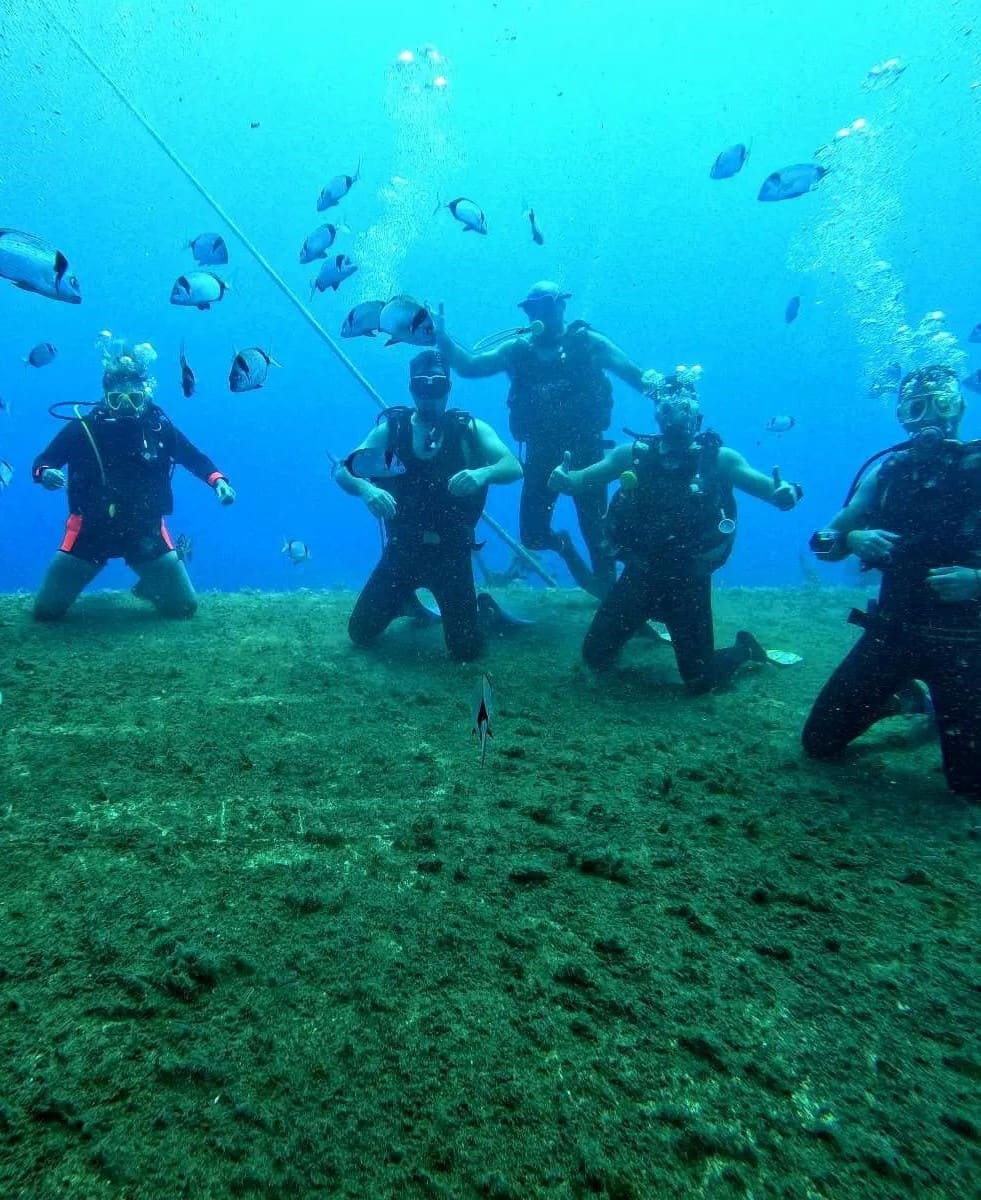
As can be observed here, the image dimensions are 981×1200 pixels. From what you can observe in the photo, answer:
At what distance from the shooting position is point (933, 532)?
4172 millimetres

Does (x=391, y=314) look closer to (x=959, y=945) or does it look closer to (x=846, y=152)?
(x=959, y=945)

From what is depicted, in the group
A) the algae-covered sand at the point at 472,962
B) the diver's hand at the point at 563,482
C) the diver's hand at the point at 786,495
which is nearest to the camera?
the algae-covered sand at the point at 472,962

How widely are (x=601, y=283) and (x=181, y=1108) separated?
102868 millimetres

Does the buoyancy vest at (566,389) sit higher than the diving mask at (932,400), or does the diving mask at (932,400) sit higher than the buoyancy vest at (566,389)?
the buoyancy vest at (566,389)

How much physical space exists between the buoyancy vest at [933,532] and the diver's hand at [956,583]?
0.11 m

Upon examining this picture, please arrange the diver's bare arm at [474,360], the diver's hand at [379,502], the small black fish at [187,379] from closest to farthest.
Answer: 1. the small black fish at [187,379]
2. the diver's hand at [379,502]
3. the diver's bare arm at [474,360]

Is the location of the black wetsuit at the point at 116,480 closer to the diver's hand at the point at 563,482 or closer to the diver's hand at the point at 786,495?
the diver's hand at the point at 563,482

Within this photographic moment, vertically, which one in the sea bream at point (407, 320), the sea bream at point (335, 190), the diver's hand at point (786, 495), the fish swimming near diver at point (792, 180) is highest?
the fish swimming near diver at point (792, 180)

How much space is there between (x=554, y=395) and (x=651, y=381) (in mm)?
1545

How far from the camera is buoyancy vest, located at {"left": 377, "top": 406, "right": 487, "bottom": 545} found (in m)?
6.32

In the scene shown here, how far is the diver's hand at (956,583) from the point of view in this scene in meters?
3.80

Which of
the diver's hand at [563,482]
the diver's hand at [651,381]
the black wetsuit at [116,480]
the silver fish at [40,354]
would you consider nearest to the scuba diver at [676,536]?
the diver's hand at [651,381]

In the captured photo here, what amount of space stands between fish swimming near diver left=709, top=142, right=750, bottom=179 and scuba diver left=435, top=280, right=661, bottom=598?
9.31ft

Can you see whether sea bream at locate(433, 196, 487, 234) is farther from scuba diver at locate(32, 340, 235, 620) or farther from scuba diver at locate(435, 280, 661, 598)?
scuba diver at locate(32, 340, 235, 620)
